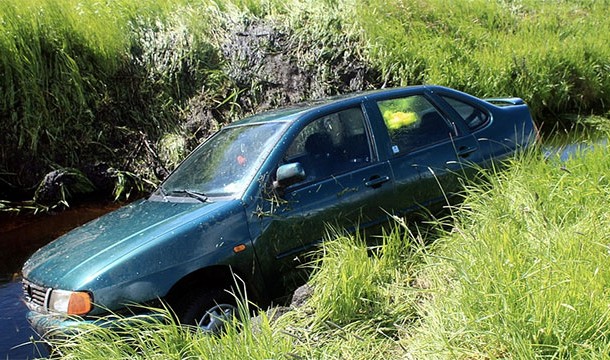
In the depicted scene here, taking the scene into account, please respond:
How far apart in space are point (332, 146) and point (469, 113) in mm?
1661

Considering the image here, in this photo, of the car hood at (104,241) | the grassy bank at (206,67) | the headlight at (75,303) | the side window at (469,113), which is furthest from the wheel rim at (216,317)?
the grassy bank at (206,67)

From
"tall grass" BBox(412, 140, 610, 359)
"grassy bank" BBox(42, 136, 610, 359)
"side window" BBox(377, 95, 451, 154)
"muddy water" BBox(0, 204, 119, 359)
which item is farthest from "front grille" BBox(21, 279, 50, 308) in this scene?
"side window" BBox(377, 95, 451, 154)

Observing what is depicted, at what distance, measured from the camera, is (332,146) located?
16.7ft

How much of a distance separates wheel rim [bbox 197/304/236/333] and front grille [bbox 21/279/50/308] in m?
1.04

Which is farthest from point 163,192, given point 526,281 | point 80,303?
point 526,281

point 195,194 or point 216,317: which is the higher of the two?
point 195,194

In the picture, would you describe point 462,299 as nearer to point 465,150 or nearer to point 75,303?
point 75,303

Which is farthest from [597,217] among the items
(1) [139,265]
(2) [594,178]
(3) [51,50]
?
(3) [51,50]

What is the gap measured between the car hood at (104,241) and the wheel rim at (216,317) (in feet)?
1.98

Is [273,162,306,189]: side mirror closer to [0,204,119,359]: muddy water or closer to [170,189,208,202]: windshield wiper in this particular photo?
[170,189,208,202]: windshield wiper

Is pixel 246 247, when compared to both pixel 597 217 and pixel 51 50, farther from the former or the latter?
pixel 51 50

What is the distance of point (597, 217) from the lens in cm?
412

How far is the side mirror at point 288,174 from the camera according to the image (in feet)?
14.7

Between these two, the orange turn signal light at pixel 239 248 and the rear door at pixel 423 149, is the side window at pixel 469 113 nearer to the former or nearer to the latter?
the rear door at pixel 423 149
